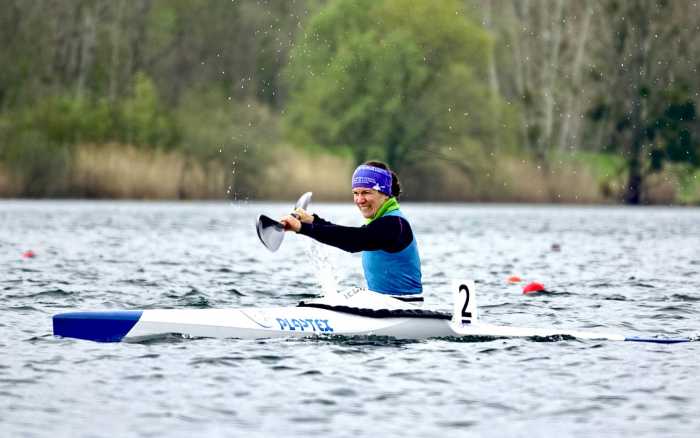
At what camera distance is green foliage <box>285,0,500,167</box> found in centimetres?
5331

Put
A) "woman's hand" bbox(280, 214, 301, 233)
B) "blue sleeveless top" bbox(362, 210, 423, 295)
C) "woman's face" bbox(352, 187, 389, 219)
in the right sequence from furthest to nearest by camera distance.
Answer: "blue sleeveless top" bbox(362, 210, 423, 295)
"woman's face" bbox(352, 187, 389, 219)
"woman's hand" bbox(280, 214, 301, 233)

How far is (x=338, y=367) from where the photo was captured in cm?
1092

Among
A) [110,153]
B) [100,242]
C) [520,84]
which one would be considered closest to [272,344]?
[100,242]

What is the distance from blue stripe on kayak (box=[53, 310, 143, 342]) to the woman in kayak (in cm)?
186

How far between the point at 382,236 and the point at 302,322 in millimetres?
1038

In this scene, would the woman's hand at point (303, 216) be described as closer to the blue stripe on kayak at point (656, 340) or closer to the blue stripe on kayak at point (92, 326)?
the blue stripe on kayak at point (92, 326)

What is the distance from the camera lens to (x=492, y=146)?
5288cm

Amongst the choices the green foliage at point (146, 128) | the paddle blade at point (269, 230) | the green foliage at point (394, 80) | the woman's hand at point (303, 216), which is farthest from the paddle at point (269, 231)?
the green foliage at point (394, 80)

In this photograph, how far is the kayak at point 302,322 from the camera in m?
12.1

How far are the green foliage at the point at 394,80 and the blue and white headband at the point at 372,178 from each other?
134 feet

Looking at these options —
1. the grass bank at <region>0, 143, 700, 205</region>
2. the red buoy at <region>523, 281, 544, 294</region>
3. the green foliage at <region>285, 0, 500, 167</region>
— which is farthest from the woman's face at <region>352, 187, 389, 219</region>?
the green foliage at <region>285, 0, 500, 167</region>

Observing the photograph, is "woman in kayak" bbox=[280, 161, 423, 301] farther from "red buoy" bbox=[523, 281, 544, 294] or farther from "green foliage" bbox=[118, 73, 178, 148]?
"green foliage" bbox=[118, 73, 178, 148]

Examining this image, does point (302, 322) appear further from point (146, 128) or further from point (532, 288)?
point (146, 128)

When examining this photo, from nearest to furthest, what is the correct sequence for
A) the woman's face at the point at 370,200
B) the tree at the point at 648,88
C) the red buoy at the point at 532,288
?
1. the woman's face at the point at 370,200
2. the red buoy at the point at 532,288
3. the tree at the point at 648,88
